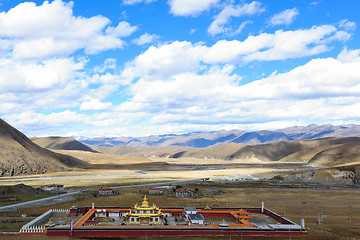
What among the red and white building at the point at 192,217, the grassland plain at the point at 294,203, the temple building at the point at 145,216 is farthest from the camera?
the grassland plain at the point at 294,203

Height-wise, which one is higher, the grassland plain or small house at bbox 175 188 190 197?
small house at bbox 175 188 190 197

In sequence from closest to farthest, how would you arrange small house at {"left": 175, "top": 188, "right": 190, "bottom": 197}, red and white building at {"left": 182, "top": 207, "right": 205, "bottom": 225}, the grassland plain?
red and white building at {"left": 182, "top": 207, "right": 205, "bottom": 225} → the grassland plain → small house at {"left": 175, "top": 188, "right": 190, "bottom": 197}

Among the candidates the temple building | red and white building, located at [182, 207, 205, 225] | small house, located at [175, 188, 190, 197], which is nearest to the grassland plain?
small house, located at [175, 188, 190, 197]

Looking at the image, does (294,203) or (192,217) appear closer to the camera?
(192,217)

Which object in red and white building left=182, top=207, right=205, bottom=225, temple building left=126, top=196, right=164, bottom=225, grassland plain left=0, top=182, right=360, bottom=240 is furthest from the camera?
grassland plain left=0, top=182, right=360, bottom=240

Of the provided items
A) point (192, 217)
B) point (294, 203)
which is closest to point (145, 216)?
point (192, 217)

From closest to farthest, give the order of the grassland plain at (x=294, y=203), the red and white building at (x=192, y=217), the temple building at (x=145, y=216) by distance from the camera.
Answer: the red and white building at (x=192, y=217) → the temple building at (x=145, y=216) → the grassland plain at (x=294, y=203)

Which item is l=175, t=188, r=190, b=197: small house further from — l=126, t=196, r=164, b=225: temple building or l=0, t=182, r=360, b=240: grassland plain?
l=126, t=196, r=164, b=225: temple building

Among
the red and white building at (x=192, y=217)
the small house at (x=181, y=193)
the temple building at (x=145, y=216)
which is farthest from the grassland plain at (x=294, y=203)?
the temple building at (x=145, y=216)

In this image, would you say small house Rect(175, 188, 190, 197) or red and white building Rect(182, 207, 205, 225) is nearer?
red and white building Rect(182, 207, 205, 225)

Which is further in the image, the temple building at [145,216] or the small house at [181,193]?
the small house at [181,193]

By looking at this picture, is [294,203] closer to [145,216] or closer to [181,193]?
[181,193]

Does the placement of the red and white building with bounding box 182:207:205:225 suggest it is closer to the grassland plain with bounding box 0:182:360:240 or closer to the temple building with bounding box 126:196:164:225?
the grassland plain with bounding box 0:182:360:240

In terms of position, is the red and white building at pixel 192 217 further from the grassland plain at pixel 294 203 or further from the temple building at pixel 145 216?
the temple building at pixel 145 216
